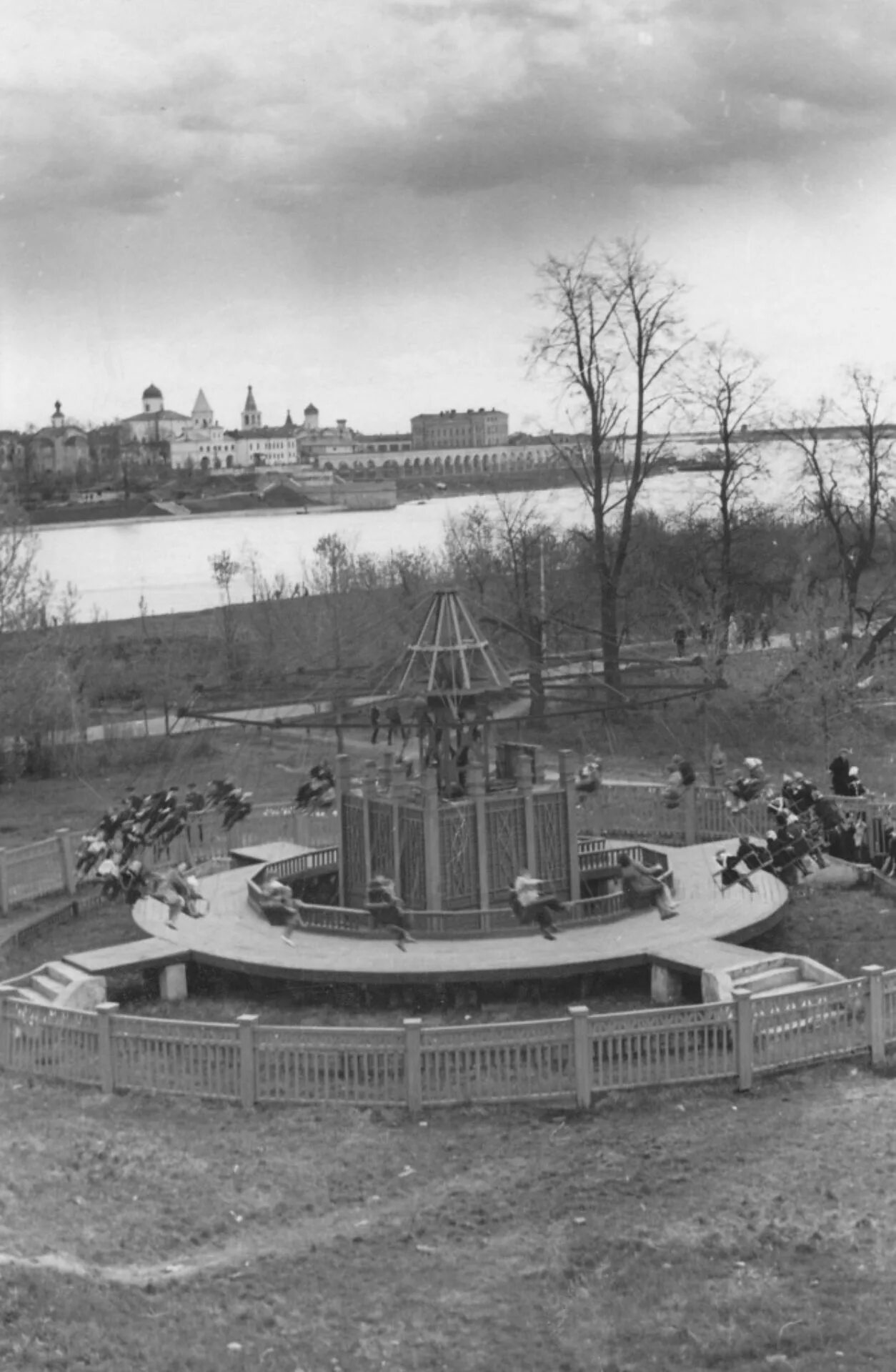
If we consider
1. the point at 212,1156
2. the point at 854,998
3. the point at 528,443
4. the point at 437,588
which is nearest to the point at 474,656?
the point at 437,588

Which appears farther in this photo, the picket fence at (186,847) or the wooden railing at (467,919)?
the picket fence at (186,847)

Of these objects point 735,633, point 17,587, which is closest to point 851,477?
point 735,633

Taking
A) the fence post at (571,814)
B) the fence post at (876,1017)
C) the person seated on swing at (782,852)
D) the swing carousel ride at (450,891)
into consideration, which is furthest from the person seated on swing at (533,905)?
the fence post at (876,1017)

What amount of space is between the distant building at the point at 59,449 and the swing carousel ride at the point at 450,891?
115ft

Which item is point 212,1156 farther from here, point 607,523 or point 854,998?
point 607,523

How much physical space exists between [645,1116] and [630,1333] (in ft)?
16.4

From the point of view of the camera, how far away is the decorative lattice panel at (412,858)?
2359 cm

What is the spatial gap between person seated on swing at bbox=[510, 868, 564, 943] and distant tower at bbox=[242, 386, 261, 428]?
45.4m

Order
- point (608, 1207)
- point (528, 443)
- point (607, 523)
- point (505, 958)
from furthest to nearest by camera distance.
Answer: point (607, 523), point (528, 443), point (505, 958), point (608, 1207)

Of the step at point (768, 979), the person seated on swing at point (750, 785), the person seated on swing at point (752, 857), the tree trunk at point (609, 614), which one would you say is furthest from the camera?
the tree trunk at point (609, 614)

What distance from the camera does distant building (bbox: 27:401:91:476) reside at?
57.8 meters

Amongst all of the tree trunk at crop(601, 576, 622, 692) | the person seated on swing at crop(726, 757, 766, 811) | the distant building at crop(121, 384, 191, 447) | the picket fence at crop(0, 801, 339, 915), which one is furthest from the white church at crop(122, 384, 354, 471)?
the person seated on swing at crop(726, 757, 766, 811)

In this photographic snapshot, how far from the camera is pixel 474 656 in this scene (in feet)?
81.1

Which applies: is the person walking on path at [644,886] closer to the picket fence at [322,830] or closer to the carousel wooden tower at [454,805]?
the carousel wooden tower at [454,805]
